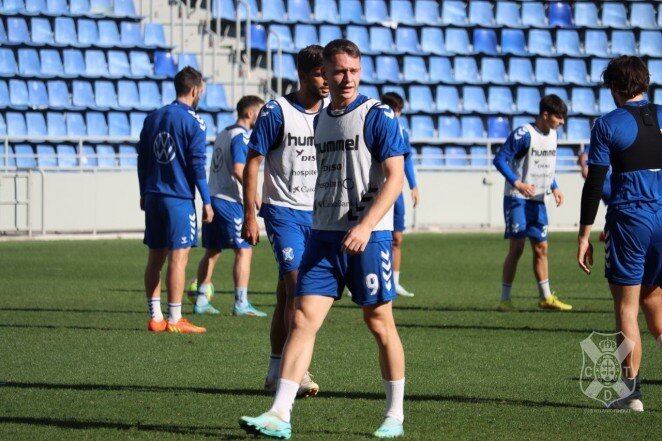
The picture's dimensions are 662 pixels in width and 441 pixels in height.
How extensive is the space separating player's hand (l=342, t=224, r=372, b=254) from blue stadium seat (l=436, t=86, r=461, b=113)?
23.9m

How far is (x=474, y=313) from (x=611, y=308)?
65.1 inches

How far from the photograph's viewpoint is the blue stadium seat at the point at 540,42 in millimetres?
30906

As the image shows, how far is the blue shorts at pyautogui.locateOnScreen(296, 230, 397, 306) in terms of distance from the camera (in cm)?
609

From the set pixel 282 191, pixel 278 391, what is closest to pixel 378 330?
pixel 278 391

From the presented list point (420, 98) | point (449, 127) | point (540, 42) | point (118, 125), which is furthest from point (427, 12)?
point (118, 125)

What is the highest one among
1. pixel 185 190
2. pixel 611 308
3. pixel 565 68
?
pixel 565 68

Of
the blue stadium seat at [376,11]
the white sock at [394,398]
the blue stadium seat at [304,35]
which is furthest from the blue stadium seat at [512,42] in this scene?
the white sock at [394,398]

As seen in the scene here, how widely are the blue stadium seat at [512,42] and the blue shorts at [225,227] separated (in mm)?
19049

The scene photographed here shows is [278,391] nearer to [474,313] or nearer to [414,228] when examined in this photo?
[474,313]

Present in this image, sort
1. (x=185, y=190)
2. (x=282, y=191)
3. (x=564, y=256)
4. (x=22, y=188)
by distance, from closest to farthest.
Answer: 1. (x=282, y=191)
2. (x=185, y=190)
3. (x=564, y=256)
4. (x=22, y=188)

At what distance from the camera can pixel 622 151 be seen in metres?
6.93

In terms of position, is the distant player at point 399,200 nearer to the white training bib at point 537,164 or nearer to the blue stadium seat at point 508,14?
the white training bib at point 537,164

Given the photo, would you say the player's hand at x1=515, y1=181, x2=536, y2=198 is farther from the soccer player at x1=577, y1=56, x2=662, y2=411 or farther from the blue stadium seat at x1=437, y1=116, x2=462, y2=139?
the blue stadium seat at x1=437, y1=116, x2=462, y2=139

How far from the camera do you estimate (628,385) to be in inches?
278
